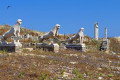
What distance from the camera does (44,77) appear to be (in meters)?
6.52

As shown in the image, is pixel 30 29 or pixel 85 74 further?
pixel 30 29

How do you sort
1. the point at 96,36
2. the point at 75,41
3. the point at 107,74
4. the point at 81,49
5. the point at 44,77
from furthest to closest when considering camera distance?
the point at 96,36, the point at 75,41, the point at 81,49, the point at 107,74, the point at 44,77

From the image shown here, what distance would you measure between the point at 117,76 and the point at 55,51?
294 inches


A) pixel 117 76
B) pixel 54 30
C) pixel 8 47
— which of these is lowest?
pixel 117 76

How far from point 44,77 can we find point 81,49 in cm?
1103

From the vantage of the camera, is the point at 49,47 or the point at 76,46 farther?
the point at 76,46

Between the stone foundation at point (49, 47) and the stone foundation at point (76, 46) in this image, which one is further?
the stone foundation at point (76, 46)

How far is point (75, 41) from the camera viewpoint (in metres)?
19.8

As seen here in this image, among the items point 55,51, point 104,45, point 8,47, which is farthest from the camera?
point 104,45

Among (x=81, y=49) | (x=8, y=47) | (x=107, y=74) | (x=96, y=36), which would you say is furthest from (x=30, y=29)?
(x=107, y=74)

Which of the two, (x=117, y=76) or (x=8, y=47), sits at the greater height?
(x=8, y=47)

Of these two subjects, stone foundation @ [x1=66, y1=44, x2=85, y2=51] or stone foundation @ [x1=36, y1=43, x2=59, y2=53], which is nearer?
stone foundation @ [x1=36, y1=43, x2=59, y2=53]

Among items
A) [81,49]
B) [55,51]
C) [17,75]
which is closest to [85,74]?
[17,75]

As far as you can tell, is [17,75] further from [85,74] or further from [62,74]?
[85,74]
